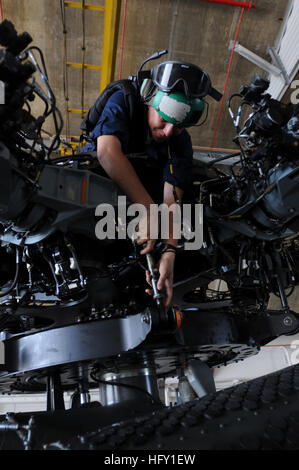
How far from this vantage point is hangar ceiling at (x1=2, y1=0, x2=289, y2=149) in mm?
6422

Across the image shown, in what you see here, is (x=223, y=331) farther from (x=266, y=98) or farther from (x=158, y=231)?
(x=266, y=98)

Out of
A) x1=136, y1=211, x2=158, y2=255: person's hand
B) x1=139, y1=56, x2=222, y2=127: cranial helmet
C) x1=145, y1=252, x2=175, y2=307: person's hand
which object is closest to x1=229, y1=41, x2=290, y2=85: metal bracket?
x1=139, y1=56, x2=222, y2=127: cranial helmet

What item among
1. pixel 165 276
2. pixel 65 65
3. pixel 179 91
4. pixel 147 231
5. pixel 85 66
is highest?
pixel 65 65

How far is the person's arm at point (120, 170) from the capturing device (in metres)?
2.44

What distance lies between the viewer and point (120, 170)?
2.44 m

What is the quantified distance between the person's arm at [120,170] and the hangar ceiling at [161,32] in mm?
4952

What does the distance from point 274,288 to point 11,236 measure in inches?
90.0

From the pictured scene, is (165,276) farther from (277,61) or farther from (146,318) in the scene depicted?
(277,61)

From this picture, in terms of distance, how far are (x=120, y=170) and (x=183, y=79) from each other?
2.31 feet

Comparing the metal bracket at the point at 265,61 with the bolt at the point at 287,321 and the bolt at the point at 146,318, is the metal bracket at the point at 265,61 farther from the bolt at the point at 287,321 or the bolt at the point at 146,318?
the bolt at the point at 146,318

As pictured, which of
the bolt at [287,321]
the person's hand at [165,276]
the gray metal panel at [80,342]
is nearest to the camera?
the person's hand at [165,276]

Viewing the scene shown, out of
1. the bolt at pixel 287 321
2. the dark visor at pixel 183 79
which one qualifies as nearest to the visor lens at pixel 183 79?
the dark visor at pixel 183 79

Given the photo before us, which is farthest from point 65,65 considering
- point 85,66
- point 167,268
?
point 167,268

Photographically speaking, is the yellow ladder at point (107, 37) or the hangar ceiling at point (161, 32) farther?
the hangar ceiling at point (161, 32)
